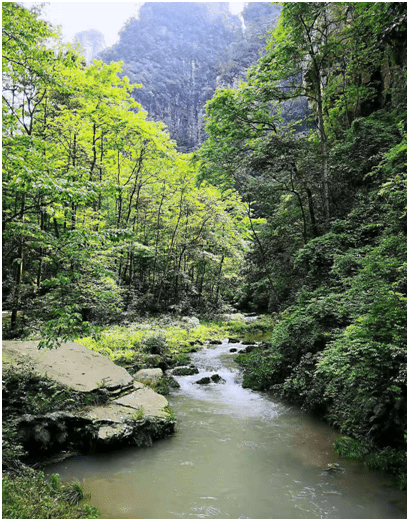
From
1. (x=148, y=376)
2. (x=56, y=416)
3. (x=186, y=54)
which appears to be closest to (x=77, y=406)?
(x=56, y=416)

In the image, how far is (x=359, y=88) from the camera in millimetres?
11820

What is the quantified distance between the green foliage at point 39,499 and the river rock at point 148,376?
16.9 feet

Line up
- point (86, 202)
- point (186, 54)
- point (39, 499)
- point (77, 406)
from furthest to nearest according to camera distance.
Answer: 1. point (186, 54)
2. point (86, 202)
3. point (77, 406)
4. point (39, 499)

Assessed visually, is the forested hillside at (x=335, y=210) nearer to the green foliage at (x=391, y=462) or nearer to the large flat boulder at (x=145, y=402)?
the green foliage at (x=391, y=462)

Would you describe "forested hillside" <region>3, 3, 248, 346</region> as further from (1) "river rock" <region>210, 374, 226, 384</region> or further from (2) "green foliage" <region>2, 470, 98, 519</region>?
(1) "river rock" <region>210, 374, 226, 384</region>

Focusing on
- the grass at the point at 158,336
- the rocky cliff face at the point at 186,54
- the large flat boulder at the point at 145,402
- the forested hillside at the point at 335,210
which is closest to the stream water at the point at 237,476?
the large flat boulder at the point at 145,402

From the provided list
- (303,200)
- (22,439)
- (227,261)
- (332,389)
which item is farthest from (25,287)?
(227,261)

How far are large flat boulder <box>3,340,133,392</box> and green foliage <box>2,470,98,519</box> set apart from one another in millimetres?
2354

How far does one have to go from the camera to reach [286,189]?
38.5 feet

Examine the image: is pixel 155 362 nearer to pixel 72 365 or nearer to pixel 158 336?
pixel 158 336

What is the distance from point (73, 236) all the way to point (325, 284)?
719cm

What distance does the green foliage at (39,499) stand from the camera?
3660mm

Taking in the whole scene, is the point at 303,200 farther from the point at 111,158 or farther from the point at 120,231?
the point at 111,158

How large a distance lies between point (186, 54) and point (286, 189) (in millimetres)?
91612
